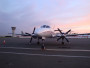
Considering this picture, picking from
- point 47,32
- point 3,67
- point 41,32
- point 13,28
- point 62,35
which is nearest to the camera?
point 3,67

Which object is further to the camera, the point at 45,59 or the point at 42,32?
the point at 42,32

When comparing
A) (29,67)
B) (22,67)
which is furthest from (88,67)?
(22,67)

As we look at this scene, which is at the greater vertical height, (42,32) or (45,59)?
(42,32)

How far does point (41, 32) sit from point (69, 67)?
1149 cm

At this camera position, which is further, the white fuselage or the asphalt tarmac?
the white fuselage

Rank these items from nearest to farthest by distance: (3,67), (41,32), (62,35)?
1. (3,67)
2. (41,32)
3. (62,35)

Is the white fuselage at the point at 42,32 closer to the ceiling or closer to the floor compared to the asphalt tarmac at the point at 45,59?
closer to the ceiling

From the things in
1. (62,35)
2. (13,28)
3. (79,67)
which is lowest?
(79,67)

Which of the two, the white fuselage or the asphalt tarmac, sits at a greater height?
the white fuselage

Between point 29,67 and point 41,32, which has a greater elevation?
point 41,32

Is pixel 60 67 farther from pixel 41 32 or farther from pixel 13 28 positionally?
pixel 13 28

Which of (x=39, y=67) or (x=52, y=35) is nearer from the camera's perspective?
(x=39, y=67)

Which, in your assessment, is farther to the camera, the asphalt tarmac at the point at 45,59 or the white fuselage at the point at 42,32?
the white fuselage at the point at 42,32

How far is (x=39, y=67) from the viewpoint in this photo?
571cm
